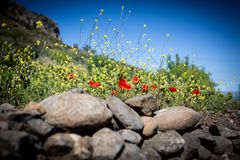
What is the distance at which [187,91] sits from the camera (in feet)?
24.4

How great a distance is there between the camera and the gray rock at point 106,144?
3510mm

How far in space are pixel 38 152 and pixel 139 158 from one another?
1616 millimetres

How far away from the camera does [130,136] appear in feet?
13.6

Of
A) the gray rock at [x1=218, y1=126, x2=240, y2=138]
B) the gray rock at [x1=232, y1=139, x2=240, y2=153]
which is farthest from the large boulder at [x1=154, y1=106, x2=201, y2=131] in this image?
the gray rock at [x1=232, y1=139, x2=240, y2=153]

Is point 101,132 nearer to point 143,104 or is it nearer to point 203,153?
point 143,104

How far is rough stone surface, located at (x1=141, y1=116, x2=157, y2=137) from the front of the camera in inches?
179

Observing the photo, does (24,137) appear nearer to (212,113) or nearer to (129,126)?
(129,126)

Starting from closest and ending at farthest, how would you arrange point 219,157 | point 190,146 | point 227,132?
1. point 190,146
2. point 219,157
3. point 227,132

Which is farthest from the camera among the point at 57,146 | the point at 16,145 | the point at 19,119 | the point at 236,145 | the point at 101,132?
the point at 236,145

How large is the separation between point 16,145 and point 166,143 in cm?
273

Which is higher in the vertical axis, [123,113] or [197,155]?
[123,113]

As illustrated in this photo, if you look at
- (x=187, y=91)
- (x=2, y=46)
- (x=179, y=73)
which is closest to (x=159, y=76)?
(x=187, y=91)

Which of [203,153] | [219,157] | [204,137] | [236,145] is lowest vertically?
[219,157]

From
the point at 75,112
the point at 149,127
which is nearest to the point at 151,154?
the point at 149,127
